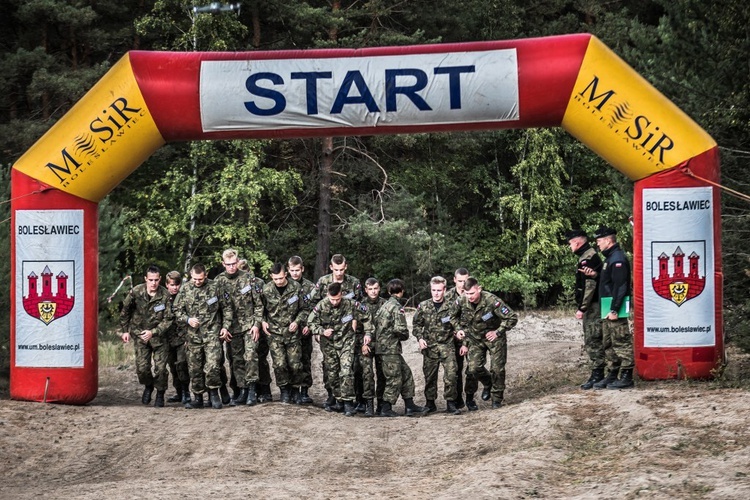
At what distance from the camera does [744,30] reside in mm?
13555

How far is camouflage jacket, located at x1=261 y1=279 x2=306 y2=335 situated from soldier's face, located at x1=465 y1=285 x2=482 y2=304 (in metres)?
2.08

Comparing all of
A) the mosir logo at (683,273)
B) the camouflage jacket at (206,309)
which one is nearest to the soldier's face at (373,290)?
the camouflage jacket at (206,309)

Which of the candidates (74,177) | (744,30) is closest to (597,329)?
(744,30)

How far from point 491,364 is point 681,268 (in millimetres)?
2470

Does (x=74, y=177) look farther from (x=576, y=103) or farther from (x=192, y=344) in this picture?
(x=576, y=103)

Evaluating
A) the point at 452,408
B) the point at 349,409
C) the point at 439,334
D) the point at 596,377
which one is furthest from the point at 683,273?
the point at 349,409

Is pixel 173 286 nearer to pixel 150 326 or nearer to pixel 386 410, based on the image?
pixel 150 326

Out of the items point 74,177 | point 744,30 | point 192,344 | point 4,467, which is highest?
point 744,30

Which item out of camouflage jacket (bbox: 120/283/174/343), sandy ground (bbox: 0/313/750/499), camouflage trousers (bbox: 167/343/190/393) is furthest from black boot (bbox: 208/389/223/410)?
camouflage jacket (bbox: 120/283/174/343)

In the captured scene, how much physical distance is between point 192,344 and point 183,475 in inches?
170

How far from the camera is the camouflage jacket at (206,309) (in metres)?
13.6

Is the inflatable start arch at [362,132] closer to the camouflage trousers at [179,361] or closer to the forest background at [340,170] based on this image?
the camouflage trousers at [179,361]

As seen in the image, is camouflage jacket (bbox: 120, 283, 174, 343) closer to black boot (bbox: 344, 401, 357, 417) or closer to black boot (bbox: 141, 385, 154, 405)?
black boot (bbox: 141, 385, 154, 405)

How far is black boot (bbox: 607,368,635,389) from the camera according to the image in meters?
12.3
